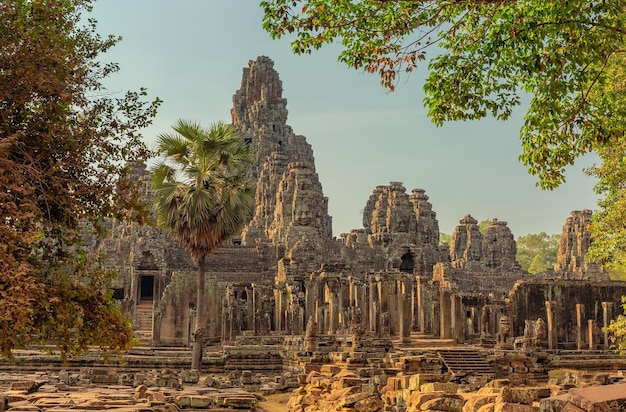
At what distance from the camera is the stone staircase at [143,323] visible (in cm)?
3173

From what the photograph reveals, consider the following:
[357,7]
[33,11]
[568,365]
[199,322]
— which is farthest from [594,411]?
[568,365]

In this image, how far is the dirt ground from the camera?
1705cm

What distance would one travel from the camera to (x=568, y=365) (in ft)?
90.4

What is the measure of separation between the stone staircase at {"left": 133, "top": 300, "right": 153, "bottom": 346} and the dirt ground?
468 inches

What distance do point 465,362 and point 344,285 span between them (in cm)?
1063

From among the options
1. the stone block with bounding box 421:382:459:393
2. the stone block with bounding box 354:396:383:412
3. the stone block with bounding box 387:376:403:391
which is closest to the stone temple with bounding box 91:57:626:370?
the stone block with bounding box 387:376:403:391

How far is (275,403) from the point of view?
18453 mm

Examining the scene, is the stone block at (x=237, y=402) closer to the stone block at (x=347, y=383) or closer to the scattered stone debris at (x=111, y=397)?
the scattered stone debris at (x=111, y=397)

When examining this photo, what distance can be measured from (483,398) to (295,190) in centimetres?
3398

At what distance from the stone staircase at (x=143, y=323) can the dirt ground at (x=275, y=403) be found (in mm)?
11880

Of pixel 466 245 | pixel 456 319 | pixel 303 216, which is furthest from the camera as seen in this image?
pixel 466 245

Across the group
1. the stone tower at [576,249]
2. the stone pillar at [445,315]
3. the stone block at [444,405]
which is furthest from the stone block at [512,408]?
the stone tower at [576,249]

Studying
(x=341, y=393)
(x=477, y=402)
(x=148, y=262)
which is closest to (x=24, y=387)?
(x=341, y=393)

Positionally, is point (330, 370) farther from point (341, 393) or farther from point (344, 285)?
point (344, 285)
